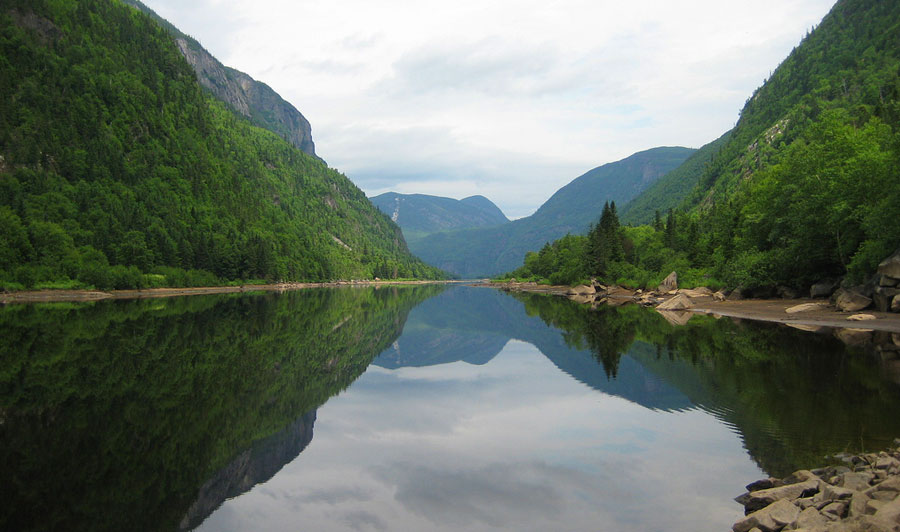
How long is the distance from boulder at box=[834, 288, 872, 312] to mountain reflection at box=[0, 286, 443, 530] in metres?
36.8

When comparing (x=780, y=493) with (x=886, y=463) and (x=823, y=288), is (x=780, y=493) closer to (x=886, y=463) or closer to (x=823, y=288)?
(x=886, y=463)

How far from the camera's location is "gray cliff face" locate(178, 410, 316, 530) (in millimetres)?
10312

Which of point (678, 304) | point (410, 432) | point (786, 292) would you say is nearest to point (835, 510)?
point (410, 432)

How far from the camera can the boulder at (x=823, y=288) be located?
48344 mm

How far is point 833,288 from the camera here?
48188 mm

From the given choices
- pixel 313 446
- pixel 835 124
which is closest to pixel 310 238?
pixel 835 124

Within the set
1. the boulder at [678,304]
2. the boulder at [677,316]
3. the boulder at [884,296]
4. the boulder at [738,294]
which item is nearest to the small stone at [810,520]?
the boulder at [884,296]

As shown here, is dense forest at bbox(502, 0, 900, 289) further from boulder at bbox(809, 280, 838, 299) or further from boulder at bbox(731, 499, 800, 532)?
boulder at bbox(731, 499, 800, 532)

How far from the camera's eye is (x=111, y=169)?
4333 inches

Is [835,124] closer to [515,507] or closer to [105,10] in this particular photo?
[515,507]

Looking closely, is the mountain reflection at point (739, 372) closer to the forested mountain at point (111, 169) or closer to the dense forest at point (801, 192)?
the dense forest at point (801, 192)

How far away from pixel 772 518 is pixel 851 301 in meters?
40.9

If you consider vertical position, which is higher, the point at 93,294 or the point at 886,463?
the point at 93,294

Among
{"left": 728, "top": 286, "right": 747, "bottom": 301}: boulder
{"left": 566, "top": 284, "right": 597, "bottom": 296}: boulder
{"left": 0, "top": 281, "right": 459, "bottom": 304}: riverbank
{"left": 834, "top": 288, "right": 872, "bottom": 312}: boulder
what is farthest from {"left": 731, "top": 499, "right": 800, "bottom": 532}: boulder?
{"left": 566, "top": 284, "right": 597, "bottom": 296}: boulder
